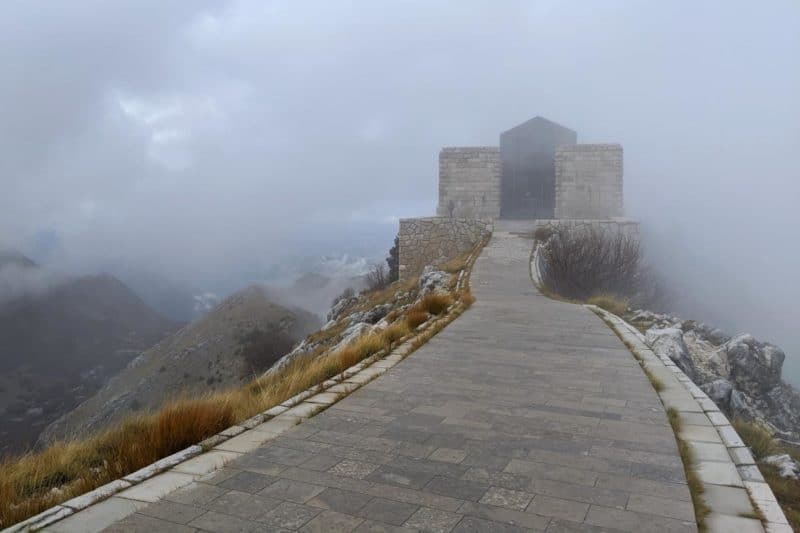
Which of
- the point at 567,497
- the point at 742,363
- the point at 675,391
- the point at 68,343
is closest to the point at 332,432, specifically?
the point at 567,497

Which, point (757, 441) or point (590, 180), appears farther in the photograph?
point (590, 180)

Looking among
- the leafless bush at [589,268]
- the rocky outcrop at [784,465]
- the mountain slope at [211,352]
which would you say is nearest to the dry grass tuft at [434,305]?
the leafless bush at [589,268]

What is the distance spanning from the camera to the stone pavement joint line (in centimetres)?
305

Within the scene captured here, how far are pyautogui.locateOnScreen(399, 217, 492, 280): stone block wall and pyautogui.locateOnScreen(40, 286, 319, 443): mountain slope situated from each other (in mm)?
11586

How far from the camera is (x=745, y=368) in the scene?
10.2m

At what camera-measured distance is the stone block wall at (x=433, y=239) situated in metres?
23.3

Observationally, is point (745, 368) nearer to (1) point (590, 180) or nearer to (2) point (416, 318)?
(2) point (416, 318)

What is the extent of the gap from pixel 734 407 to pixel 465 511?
19.5 ft

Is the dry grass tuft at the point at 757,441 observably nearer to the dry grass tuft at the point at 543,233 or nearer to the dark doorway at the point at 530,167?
the dry grass tuft at the point at 543,233

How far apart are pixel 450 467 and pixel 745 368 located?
8.50m

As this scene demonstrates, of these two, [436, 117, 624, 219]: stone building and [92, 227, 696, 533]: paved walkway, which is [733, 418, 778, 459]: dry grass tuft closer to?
[92, 227, 696, 533]: paved walkway

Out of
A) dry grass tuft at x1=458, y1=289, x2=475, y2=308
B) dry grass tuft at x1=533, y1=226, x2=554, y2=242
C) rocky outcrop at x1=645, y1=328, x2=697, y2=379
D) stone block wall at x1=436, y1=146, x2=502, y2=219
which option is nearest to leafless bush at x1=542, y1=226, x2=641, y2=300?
dry grass tuft at x1=533, y1=226, x2=554, y2=242

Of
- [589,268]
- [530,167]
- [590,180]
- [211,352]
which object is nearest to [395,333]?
[589,268]

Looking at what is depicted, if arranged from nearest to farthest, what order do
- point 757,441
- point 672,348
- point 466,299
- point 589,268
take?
point 757,441
point 672,348
point 466,299
point 589,268
